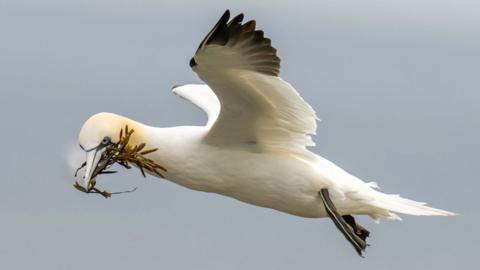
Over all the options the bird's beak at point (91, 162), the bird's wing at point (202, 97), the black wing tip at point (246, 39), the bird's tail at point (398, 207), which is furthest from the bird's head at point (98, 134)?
the bird's tail at point (398, 207)

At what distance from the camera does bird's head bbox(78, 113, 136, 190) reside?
1348 centimetres

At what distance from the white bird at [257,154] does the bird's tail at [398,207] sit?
1 cm

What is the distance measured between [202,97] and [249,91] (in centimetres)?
290

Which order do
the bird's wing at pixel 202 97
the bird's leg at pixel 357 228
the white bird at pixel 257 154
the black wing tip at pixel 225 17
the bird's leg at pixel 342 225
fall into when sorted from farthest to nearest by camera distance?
the bird's wing at pixel 202 97
the bird's leg at pixel 357 228
the bird's leg at pixel 342 225
the white bird at pixel 257 154
the black wing tip at pixel 225 17

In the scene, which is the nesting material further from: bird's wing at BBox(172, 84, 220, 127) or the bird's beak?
bird's wing at BBox(172, 84, 220, 127)

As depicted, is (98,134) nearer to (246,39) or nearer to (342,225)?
(246,39)

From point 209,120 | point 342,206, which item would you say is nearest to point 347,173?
point 342,206

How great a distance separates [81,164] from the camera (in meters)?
13.7

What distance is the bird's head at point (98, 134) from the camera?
44.2 feet

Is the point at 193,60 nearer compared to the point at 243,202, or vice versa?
the point at 193,60

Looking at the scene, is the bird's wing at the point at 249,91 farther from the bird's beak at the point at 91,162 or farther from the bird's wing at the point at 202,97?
the bird's wing at the point at 202,97

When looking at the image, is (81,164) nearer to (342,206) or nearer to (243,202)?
(243,202)

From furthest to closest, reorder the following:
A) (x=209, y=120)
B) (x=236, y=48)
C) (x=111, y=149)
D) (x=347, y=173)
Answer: (x=209, y=120) < (x=347, y=173) < (x=111, y=149) < (x=236, y=48)

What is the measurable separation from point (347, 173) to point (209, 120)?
1.67 meters
